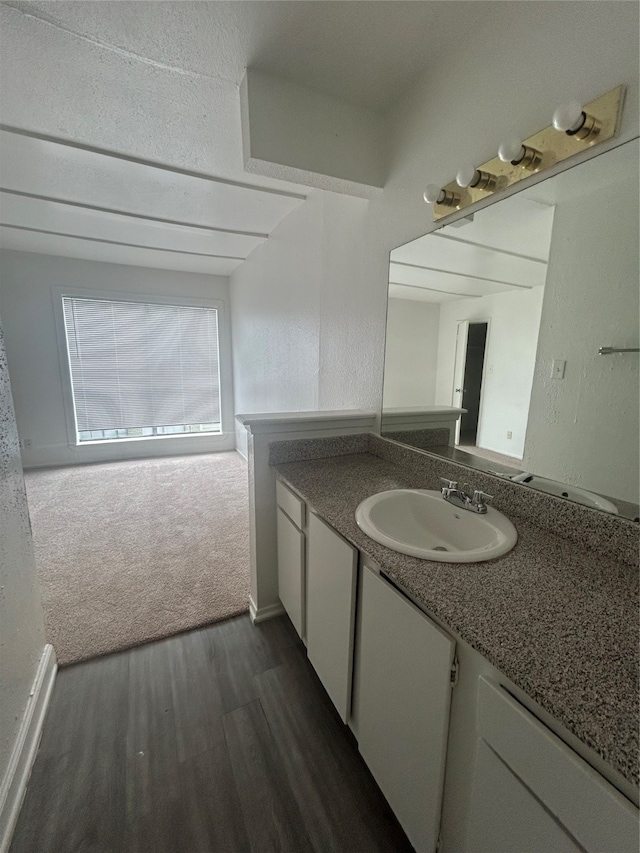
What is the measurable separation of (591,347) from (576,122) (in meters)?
0.56

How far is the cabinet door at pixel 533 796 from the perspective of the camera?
0.45 metres

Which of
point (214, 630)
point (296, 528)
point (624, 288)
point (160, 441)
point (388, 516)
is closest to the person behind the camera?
point (624, 288)

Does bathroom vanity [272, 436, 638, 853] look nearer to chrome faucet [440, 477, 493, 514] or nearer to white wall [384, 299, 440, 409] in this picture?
chrome faucet [440, 477, 493, 514]

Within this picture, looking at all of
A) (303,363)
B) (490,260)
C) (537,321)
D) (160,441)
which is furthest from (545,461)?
(160,441)

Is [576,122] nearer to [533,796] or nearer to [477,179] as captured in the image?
[477,179]

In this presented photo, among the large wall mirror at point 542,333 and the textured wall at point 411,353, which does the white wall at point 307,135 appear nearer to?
the large wall mirror at point 542,333

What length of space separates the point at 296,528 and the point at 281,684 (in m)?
0.66

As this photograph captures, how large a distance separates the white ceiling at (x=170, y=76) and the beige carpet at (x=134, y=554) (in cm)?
243

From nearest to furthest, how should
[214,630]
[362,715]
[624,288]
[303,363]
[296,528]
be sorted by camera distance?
[624,288] → [362,715] → [296,528] → [214,630] → [303,363]

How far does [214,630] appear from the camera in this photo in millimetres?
1690

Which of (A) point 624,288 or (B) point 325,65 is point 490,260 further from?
(B) point 325,65

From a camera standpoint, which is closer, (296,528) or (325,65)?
(325,65)

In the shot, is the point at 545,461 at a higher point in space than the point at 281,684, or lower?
higher

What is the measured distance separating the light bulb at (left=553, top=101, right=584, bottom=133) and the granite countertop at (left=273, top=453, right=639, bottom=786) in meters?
1.07
